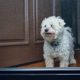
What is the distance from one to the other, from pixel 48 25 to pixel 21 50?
0.67 ft

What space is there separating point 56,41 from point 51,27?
0.28 ft

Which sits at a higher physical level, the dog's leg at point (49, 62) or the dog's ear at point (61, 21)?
the dog's ear at point (61, 21)

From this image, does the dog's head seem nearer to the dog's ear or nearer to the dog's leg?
the dog's ear

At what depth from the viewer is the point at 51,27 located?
4.56 feet

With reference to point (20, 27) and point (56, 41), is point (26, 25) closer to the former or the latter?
point (20, 27)

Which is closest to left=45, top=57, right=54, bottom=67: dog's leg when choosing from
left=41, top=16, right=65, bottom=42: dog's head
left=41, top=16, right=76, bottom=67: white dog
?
left=41, top=16, right=76, bottom=67: white dog

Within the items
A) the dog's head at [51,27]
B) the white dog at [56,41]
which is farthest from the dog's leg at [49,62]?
the dog's head at [51,27]

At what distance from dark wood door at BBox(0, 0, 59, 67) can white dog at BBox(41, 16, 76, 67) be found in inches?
1.8

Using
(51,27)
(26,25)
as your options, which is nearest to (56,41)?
(51,27)

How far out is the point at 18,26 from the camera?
4.31 ft

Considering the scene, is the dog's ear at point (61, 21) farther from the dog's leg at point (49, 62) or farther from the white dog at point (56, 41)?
the dog's leg at point (49, 62)

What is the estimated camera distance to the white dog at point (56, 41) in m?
1.38
